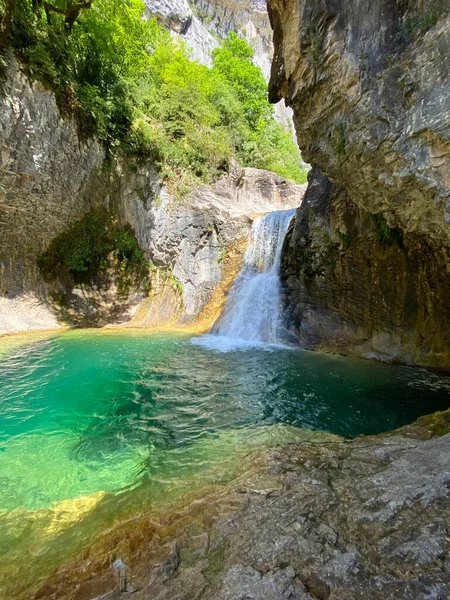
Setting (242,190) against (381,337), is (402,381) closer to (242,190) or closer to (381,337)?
(381,337)

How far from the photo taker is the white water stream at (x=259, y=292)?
10766 millimetres

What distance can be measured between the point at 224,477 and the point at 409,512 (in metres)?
1.62

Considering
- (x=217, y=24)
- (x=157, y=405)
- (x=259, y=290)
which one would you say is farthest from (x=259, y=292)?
(x=217, y=24)

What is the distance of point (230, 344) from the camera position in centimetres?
980

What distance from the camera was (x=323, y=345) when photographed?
9.44 meters

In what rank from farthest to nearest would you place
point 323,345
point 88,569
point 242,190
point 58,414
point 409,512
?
point 242,190
point 323,345
point 58,414
point 409,512
point 88,569

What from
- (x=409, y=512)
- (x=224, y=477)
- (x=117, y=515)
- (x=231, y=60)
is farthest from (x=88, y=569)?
(x=231, y=60)

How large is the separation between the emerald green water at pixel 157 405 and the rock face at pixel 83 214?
3.55m

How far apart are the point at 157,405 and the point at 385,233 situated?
6.76 meters

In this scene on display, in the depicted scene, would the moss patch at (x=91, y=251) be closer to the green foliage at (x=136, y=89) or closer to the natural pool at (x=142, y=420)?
the green foliage at (x=136, y=89)

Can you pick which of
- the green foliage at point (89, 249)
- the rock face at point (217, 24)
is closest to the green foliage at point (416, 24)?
the green foliage at point (89, 249)

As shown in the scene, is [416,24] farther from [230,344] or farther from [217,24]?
[217,24]

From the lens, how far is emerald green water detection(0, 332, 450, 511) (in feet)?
11.3

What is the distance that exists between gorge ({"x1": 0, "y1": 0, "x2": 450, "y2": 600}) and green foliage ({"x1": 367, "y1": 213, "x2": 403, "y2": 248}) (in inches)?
2.5
